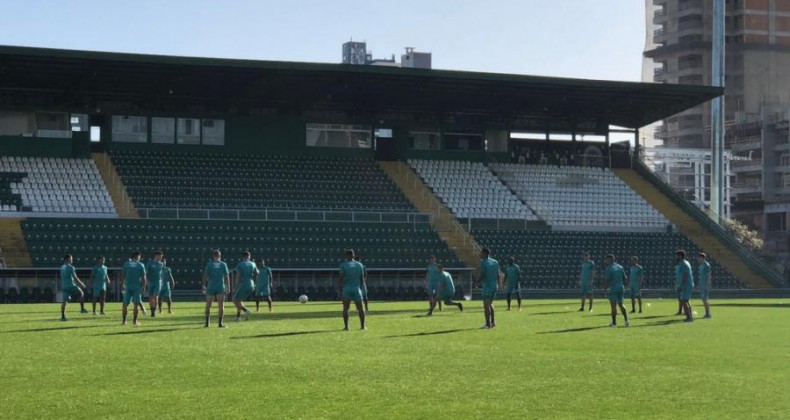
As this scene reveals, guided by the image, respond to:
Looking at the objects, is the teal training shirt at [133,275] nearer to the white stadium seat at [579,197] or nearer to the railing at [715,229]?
the white stadium seat at [579,197]

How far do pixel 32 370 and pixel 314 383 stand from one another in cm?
455

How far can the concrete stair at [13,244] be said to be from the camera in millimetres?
51531

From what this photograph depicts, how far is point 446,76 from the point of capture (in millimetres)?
63625

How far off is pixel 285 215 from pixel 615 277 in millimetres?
28564

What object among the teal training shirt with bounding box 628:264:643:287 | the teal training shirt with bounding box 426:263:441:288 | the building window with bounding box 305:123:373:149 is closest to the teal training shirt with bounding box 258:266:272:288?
the teal training shirt with bounding box 426:263:441:288

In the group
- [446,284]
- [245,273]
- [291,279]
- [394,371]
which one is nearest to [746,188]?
[291,279]

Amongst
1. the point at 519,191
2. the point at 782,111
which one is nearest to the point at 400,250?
the point at 519,191

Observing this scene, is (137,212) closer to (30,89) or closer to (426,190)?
(30,89)

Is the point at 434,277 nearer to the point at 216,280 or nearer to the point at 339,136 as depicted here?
the point at 216,280

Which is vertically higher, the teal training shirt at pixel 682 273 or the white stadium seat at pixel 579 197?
the white stadium seat at pixel 579 197

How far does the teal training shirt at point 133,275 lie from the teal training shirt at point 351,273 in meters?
5.59

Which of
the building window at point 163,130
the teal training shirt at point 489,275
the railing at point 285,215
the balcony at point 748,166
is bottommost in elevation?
the teal training shirt at point 489,275

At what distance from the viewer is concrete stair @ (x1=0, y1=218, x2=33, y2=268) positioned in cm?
5153

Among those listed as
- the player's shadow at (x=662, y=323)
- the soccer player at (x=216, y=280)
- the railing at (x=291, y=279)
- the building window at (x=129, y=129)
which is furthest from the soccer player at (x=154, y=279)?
the building window at (x=129, y=129)
